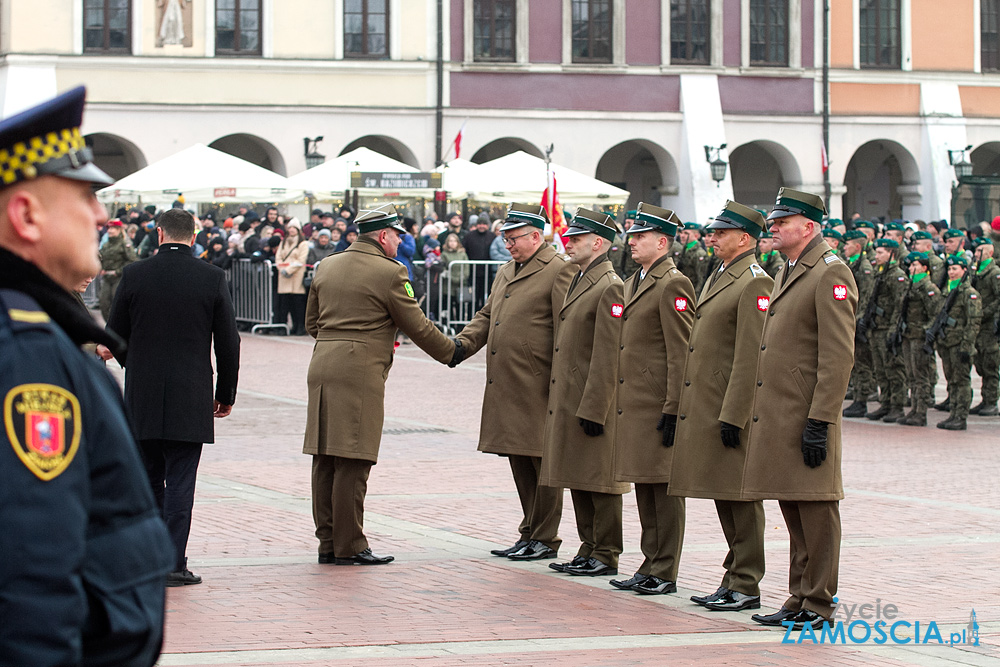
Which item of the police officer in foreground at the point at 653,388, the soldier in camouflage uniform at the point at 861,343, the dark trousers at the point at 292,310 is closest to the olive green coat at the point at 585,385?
the police officer in foreground at the point at 653,388

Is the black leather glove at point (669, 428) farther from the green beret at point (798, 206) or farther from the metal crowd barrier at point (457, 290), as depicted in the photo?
the metal crowd barrier at point (457, 290)

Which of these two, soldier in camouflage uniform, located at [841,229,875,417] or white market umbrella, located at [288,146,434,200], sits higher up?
white market umbrella, located at [288,146,434,200]

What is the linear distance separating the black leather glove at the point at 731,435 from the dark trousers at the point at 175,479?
271cm

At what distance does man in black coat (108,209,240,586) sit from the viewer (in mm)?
7496

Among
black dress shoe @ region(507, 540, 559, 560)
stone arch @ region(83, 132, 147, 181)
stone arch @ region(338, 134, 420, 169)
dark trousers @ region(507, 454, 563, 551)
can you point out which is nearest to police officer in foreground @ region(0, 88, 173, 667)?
black dress shoe @ region(507, 540, 559, 560)

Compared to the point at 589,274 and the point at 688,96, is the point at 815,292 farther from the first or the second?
the point at 688,96

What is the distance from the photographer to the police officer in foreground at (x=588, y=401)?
8.02m

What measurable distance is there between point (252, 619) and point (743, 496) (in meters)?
2.34

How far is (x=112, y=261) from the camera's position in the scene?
20609 mm

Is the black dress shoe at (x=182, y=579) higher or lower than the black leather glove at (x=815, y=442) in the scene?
lower

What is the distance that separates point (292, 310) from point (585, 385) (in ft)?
53.7

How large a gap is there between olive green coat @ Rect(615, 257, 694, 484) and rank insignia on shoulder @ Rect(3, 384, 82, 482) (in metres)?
5.43

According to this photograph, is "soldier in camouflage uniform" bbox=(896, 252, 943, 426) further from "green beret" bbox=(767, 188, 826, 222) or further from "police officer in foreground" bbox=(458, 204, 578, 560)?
"green beret" bbox=(767, 188, 826, 222)

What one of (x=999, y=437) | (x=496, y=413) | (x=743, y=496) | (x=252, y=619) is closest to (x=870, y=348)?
(x=999, y=437)
